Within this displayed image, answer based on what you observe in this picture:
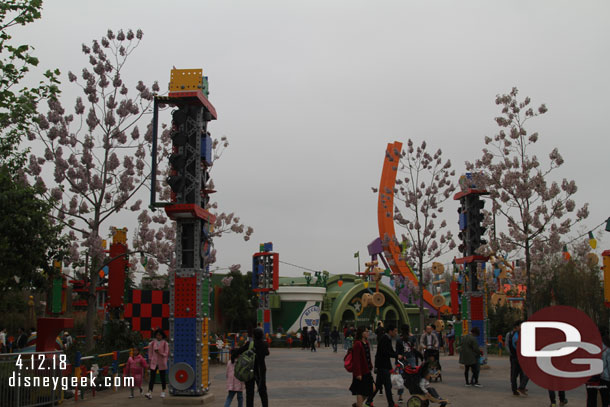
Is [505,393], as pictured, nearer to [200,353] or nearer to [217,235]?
[200,353]

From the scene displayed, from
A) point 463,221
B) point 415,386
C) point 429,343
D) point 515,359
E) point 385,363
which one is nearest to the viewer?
point 415,386

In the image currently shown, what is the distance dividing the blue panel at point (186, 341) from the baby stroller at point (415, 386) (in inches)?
199

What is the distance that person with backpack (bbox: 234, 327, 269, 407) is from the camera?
10.7 meters

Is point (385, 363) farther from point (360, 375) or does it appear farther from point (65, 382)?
point (65, 382)

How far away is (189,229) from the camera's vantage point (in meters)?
14.8

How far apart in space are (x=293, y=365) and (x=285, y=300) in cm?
2719

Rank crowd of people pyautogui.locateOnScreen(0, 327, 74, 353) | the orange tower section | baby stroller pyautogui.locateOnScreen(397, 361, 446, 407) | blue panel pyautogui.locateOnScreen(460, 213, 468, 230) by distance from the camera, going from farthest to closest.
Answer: the orange tower section
blue panel pyautogui.locateOnScreen(460, 213, 468, 230)
crowd of people pyautogui.locateOnScreen(0, 327, 74, 353)
baby stroller pyautogui.locateOnScreen(397, 361, 446, 407)

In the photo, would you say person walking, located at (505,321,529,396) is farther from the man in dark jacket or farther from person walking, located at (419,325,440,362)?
the man in dark jacket

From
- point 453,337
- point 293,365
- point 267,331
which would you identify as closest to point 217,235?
point 293,365

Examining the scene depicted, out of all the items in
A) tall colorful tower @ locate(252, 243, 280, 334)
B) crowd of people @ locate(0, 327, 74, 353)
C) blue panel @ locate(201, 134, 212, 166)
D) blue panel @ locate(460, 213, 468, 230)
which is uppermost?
blue panel @ locate(201, 134, 212, 166)

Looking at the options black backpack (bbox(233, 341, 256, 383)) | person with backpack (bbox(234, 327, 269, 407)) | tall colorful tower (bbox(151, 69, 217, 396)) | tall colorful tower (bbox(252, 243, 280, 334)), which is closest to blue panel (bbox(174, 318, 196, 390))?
tall colorful tower (bbox(151, 69, 217, 396))

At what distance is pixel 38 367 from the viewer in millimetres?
12930

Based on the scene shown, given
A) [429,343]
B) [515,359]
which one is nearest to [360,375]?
[515,359]

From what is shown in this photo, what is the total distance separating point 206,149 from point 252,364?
20.6 feet
